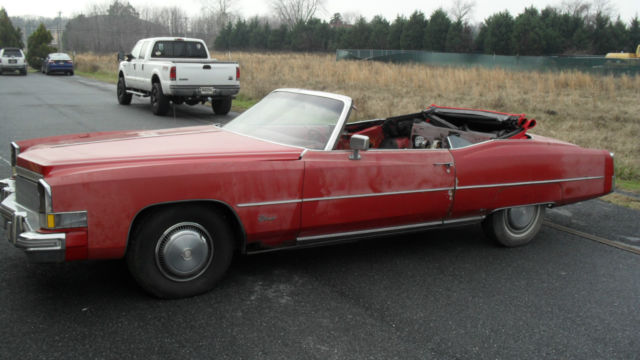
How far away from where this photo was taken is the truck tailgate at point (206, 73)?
44.4 ft

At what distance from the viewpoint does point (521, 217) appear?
16.4 feet

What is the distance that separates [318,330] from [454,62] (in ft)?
91.5

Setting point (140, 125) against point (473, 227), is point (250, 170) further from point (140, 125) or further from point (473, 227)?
point (140, 125)

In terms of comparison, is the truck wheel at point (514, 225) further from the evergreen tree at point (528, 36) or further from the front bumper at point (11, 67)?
the evergreen tree at point (528, 36)

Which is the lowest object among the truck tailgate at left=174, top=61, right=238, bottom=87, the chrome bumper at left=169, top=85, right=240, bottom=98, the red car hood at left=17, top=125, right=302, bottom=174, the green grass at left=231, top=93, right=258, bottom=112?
the green grass at left=231, top=93, right=258, bottom=112

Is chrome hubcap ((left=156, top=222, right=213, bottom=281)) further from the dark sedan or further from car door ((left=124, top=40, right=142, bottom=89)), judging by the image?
the dark sedan

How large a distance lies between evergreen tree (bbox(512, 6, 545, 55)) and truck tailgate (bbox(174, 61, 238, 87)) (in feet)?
131

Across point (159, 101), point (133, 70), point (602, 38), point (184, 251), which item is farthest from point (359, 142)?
point (602, 38)

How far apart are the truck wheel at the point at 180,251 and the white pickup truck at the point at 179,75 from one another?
10465 millimetres

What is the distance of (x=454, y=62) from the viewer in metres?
29.4

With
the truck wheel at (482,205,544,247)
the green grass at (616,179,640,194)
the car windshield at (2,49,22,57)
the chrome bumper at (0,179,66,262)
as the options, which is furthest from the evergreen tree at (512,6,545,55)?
the chrome bumper at (0,179,66,262)

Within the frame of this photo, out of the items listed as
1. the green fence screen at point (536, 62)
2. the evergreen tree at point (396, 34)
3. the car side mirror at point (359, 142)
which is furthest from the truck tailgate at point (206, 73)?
the evergreen tree at point (396, 34)

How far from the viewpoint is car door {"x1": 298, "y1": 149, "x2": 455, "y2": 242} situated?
396cm

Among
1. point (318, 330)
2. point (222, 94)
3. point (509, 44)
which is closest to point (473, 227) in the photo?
point (318, 330)
